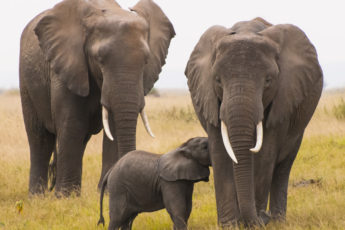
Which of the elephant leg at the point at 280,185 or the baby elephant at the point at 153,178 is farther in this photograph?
the elephant leg at the point at 280,185

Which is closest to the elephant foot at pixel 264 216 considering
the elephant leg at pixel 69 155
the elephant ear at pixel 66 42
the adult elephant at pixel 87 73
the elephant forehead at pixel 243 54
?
the elephant forehead at pixel 243 54

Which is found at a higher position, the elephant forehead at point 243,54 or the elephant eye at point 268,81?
the elephant forehead at point 243,54

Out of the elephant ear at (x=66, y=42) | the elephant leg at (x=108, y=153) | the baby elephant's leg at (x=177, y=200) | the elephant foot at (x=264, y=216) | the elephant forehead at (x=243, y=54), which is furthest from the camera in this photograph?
the elephant leg at (x=108, y=153)

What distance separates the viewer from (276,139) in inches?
297

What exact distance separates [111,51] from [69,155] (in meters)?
1.69

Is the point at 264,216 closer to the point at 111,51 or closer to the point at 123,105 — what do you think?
the point at 123,105

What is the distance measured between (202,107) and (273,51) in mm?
905

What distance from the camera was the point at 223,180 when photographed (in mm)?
7512

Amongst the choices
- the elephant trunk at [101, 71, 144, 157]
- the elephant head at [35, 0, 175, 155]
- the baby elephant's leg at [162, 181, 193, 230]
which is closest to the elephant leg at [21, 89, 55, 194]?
the elephant head at [35, 0, 175, 155]

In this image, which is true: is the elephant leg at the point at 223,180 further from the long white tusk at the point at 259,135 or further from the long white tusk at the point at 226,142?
the long white tusk at the point at 259,135

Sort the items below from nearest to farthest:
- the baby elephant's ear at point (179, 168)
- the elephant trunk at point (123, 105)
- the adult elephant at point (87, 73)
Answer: the baby elephant's ear at point (179, 168)
the elephant trunk at point (123, 105)
the adult elephant at point (87, 73)

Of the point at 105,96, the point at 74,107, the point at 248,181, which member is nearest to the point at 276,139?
the point at 248,181

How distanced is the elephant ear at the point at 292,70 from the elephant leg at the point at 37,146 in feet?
16.3

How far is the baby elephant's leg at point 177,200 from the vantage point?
7.20 metres
